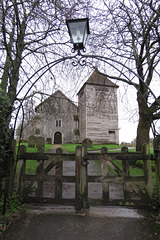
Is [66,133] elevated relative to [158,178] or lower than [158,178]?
elevated

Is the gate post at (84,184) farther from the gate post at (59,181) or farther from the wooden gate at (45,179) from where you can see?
the gate post at (59,181)

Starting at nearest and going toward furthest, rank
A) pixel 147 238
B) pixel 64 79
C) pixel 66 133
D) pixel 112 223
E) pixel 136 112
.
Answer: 1. pixel 147 238
2. pixel 112 223
3. pixel 64 79
4. pixel 136 112
5. pixel 66 133

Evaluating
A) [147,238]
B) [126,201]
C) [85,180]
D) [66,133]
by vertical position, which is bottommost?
[147,238]

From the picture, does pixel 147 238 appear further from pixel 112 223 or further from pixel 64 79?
pixel 64 79

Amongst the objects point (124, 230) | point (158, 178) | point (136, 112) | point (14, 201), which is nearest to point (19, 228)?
point (14, 201)

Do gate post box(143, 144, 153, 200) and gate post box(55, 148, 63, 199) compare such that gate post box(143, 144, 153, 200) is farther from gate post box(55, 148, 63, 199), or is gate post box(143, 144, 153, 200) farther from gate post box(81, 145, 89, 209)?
gate post box(55, 148, 63, 199)

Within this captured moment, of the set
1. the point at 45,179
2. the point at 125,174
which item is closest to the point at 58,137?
the point at 45,179

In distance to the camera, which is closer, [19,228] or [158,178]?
[19,228]

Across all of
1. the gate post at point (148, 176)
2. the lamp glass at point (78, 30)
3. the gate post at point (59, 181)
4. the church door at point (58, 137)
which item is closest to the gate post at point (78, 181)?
the gate post at point (59, 181)

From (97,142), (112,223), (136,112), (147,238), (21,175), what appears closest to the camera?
(147,238)

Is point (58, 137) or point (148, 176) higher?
point (58, 137)

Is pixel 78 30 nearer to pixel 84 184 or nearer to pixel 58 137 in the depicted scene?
pixel 84 184

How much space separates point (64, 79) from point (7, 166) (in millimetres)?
3841

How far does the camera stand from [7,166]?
10.8ft
